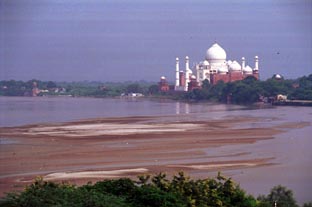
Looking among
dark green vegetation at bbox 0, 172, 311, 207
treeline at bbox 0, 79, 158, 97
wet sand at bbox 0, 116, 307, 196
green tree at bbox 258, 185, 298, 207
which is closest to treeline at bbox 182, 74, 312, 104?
treeline at bbox 0, 79, 158, 97

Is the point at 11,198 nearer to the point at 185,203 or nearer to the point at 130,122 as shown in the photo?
the point at 185,203

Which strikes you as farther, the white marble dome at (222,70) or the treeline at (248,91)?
the white marble dome at (222,70)

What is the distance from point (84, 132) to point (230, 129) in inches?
144

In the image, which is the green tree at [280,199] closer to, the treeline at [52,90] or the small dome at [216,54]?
the small dome at [216,54]

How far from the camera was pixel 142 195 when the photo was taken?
7.02 metres

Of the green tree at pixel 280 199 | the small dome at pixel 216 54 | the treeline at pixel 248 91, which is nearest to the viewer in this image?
the green tree at pixel 280 199

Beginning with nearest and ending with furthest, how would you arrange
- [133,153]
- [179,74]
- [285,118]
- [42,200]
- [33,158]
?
1. [42,200]
2. [33,158]
3. [133,153]
4. [285,118]
5. [179,74]

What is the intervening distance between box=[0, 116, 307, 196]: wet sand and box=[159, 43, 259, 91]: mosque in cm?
1780

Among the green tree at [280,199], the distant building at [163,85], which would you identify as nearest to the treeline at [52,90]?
the distant building at [163,85]

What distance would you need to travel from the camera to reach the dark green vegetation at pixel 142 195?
624cm

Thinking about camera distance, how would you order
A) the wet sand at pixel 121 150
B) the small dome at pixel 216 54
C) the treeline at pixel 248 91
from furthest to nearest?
1. the small dome at pixel 216 54
2. the treeline at pixel 248 91
3. the wet sand at pixel 121 150

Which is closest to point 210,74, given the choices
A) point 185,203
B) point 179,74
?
point 179,74

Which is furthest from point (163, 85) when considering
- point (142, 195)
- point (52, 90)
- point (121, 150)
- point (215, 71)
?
point (142, 195)

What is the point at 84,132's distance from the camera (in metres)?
18.0
